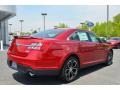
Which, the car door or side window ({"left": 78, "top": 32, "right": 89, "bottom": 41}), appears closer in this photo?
side window ({"left": 78, "top": 32, "right": 89, "bottom": 41})

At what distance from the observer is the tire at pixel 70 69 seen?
5786 millimetres

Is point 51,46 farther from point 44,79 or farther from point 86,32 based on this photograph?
point 86,32

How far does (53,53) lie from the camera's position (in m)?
5.49

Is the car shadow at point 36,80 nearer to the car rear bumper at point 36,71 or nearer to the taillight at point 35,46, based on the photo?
the car rear bumper at point 36,71

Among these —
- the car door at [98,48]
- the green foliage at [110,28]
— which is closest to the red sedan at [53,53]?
the car door at [98,48]

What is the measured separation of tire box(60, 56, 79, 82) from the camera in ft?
19.0

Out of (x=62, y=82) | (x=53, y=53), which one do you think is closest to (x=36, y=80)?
(x=62, y=82)

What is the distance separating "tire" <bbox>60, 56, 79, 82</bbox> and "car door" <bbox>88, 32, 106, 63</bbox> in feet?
4.21

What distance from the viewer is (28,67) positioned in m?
5.38

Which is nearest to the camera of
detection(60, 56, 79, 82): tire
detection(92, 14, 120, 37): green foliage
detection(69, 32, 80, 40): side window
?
detection(60, 56, 79, 82): tire

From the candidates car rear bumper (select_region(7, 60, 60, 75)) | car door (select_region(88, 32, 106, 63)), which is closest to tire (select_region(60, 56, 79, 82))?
car rear bumper (select_region(7, 60, 60, 75))

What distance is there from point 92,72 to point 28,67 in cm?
266

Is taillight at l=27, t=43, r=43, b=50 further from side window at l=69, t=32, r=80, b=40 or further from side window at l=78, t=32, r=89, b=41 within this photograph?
side window at l=78, t=32, r=89, b=41
